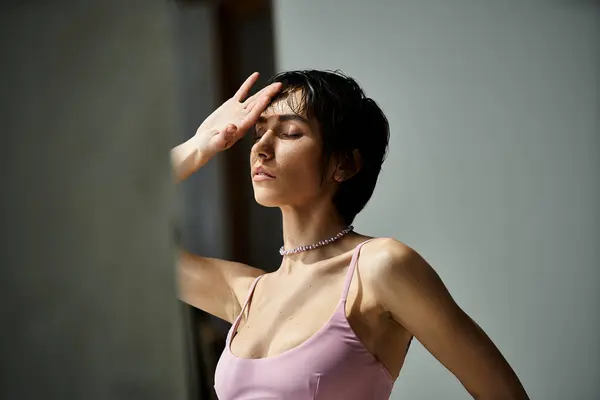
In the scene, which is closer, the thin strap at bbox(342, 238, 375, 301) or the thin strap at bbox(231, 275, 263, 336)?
the thin strap at bbox(342, 238, 375, 301)

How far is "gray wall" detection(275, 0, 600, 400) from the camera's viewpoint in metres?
1.76

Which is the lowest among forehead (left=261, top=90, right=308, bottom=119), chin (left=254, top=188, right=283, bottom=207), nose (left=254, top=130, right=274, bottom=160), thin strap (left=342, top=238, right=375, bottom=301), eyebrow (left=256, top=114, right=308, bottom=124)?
thin strap (left=342, top=238, right=375, bottom=301)

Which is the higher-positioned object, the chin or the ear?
the ear

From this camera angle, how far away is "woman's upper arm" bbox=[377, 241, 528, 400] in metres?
1.07

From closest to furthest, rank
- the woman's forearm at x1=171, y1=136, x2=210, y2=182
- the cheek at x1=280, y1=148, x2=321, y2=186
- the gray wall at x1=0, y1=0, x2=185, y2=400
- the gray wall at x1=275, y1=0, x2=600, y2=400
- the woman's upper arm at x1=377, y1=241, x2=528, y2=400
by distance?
the gray wall at x1=0, y1=0, x2=185, y2=400 → the woman's upper arm at x1=377, y1=241, x2=528, y2=400 → the cheek at x1=280, y1=148, x2=321, y2=186 → the woman's forearm at x1=171, y1=136, x2=210, y2=182 → the gray wall at x1=275, y1=0, x2=600, y2=400

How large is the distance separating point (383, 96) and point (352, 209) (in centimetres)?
62

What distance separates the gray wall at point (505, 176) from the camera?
1.76 meters

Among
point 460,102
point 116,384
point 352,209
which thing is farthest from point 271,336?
point 116,384

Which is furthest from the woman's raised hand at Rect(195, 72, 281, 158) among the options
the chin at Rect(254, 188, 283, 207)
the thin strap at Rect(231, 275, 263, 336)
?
the thin strap at Rect(231, 275, 263, 336)

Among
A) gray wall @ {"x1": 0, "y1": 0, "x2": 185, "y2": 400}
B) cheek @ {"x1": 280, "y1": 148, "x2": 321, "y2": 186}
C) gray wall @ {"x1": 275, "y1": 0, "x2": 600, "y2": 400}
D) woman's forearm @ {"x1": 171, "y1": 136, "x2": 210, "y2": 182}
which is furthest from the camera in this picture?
gray wall @ {"x1": 275, "y1": 0, "x2": 600, "y2": 400}

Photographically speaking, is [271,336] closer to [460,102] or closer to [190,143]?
[190,143]

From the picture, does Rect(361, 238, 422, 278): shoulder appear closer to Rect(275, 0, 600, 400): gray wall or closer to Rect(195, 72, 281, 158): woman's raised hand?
Rect(195, 72, 281, 158): woman's raised hand

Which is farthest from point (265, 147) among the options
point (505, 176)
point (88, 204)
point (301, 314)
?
point (88, 204)

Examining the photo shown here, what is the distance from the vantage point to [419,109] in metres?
1.81
